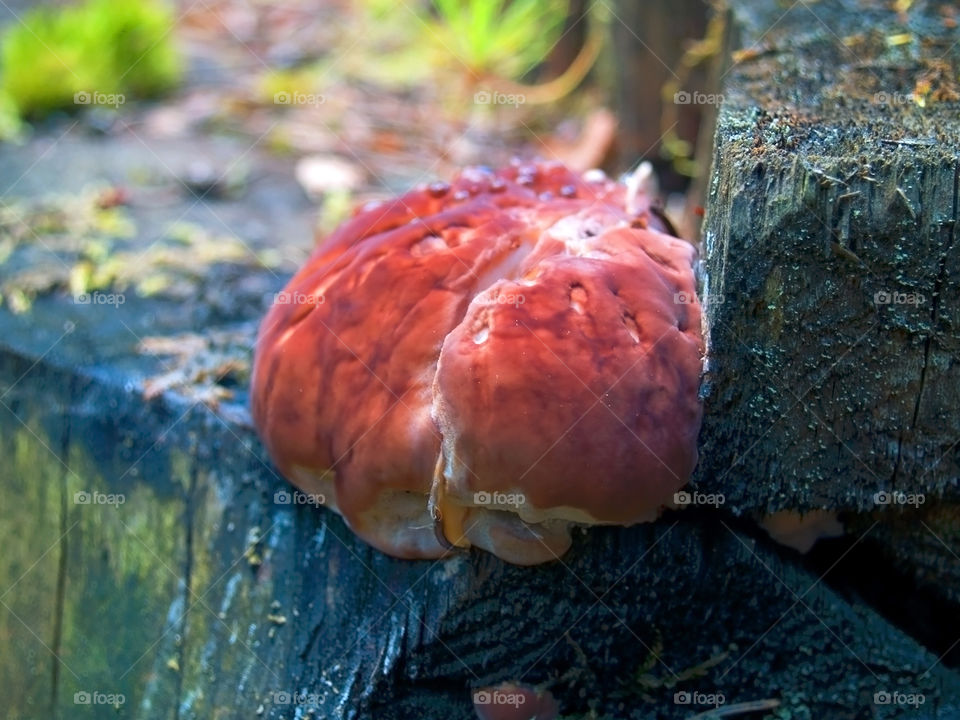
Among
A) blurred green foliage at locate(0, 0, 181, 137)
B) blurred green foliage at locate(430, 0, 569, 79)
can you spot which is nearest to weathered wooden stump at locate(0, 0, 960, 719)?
blurred green foliage at locate(0, 0, 181, 137)

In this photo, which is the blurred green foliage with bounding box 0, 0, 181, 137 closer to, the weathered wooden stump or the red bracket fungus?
the weathered wooden stump

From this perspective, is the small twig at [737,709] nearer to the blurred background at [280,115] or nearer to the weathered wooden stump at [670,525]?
the weathered wooden stump at [670,525]

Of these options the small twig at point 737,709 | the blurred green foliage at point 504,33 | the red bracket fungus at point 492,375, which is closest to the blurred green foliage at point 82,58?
the blurred green foliage at point 504,33

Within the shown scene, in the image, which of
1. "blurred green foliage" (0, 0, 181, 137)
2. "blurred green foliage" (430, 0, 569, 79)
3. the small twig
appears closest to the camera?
the small twig

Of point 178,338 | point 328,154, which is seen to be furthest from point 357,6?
point 178,338

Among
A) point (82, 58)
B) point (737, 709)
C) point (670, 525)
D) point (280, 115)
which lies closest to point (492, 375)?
point (670, 525)

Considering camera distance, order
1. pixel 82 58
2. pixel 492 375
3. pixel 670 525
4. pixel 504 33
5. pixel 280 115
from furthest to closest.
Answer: pixel 504 33
pixel 280 115
pixel 82 58
pixel 670 525
pixel 492 375

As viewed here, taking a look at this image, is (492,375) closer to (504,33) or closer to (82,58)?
(82,58)
